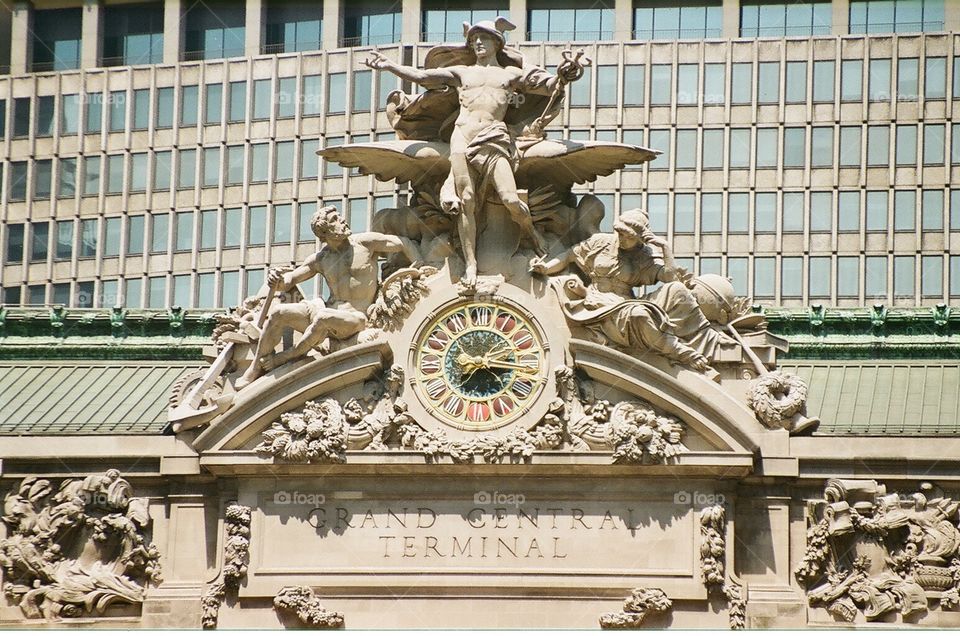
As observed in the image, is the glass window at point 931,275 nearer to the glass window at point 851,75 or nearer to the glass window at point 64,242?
the glass window at point 851,75

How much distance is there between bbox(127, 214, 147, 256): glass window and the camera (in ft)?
383

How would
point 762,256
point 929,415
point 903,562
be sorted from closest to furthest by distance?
point 903,562 < point 929,415 < point 762,256

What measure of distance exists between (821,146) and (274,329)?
49887 millimetres

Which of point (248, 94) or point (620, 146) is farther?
point (248, 94)

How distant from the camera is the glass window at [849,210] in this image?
11244 cm

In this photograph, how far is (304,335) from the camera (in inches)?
2581

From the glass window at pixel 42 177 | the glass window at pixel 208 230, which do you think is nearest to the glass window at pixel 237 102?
the glass window at pixel 208 230

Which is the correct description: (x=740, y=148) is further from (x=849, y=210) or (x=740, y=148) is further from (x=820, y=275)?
(x=820, y=275)

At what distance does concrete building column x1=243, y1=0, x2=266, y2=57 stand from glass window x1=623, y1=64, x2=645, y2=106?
42.6 ft

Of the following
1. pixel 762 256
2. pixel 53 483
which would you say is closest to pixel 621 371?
pixel 53 483

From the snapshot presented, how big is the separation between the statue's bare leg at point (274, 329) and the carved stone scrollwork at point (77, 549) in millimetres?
3422

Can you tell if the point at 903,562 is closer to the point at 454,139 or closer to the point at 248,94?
the point at 454,139

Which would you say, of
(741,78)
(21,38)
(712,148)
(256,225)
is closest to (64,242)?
(21,38)

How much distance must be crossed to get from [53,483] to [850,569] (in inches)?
636
